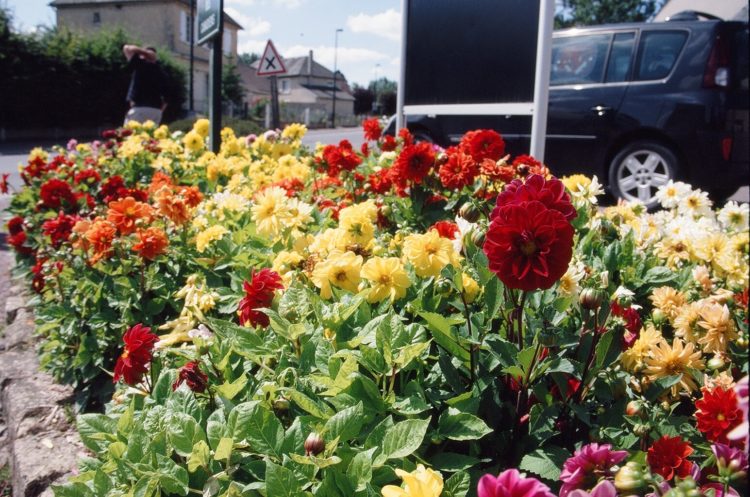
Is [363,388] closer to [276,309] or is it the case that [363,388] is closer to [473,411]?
[473,411]

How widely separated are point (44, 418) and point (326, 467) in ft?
5.69

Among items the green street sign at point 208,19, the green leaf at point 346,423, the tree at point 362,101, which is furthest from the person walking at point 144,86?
the tree at point 362,101

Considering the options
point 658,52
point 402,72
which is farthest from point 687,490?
point 658,52

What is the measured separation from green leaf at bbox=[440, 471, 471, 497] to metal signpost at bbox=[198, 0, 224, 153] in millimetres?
4057

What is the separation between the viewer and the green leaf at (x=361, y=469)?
3.30ft

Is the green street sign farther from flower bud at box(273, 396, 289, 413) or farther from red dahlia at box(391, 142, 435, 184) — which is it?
flower bud at box(273, 396, 289, 413)

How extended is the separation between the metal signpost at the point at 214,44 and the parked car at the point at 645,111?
2.31m

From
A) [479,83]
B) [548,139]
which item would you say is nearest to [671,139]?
[548,139]

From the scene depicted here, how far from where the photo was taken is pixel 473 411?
3.83ft

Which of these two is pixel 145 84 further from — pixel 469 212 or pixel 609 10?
pixel 609 10

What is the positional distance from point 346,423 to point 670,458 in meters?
0.52

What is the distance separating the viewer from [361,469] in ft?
3.33

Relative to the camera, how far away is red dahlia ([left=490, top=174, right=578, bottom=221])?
3.32 ft

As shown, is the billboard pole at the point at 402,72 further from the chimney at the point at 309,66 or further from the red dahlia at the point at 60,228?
the chimney at the point at 309,66
